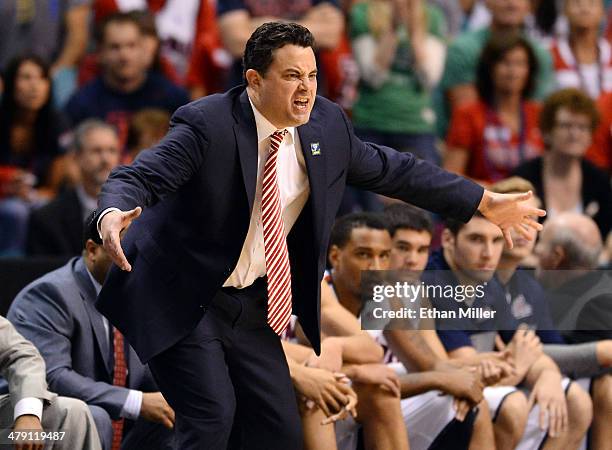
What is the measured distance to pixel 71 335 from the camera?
16.7 ft

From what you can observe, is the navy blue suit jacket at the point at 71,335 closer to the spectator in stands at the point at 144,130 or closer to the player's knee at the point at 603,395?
the player's knee at the point at 603,395

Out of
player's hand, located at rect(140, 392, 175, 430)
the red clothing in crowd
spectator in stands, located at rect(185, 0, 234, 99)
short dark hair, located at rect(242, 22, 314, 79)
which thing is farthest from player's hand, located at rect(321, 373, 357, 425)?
the red clothing in crowd

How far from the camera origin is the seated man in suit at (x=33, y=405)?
450 centimetres

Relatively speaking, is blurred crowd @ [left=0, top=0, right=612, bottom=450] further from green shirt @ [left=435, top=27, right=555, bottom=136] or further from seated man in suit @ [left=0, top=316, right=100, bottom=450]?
seated man in suit @ [left=0, top=316, right=100, bottom=450]

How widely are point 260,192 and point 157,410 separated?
1.07m

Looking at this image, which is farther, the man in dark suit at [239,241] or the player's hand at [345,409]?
the player's hand at [345,409]

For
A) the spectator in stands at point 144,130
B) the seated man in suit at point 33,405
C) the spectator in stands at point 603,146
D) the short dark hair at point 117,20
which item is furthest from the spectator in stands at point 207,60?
the seated man in suit at point 33,405

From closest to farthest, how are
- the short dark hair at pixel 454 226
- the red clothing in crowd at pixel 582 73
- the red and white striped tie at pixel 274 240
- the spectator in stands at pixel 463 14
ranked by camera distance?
the red and white striped tie at pixel 274 240 → the short dark hair at pixel 454 226 → the red clothing in crowd at pixel 582 73 → the spectator in stands at pixel 463 14

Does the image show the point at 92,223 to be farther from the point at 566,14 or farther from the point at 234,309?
the point at 566,14

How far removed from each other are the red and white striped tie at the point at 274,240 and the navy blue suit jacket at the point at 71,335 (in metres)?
0.90

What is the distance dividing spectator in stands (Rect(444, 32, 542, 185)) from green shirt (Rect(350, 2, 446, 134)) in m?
0.21

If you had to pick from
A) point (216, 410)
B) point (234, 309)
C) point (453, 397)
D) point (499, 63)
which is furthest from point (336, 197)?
point (499, 63)

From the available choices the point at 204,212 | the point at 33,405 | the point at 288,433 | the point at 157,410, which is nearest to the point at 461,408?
the point at 288,433

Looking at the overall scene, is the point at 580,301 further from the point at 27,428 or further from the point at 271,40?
the point at 27,428
